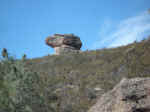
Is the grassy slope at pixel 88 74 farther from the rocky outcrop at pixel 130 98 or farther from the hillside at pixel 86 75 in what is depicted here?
the rocky outcrop at pixel 130 98

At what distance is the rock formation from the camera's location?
36094mm

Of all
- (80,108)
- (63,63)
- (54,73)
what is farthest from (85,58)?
(80,108)

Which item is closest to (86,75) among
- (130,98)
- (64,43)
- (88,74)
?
(88,74)

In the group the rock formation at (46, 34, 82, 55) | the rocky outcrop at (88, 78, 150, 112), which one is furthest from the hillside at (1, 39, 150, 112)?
the rock formation at (46, 34, 82, 55)

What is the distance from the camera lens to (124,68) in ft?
64.3

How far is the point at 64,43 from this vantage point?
3706 centimetres

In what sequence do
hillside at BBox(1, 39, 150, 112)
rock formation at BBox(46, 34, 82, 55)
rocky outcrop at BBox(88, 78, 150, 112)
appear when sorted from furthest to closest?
rock formation at BBox(46, 34, 82, 55)
hillside at BBox(1, 39, 150, 112)
rocky outcrop at BBox(88, 78, 150, 112)

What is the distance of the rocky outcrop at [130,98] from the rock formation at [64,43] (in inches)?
1013

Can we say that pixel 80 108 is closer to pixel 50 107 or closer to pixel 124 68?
pixel 50 107

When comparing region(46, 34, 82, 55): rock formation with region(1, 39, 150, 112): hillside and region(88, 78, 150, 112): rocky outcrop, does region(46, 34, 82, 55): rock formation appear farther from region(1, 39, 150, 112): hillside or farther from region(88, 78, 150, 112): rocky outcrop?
region(88, 78, 150, 112): rocky outcrop

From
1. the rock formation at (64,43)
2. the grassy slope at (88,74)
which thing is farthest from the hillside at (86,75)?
the rock formation at (64,43)

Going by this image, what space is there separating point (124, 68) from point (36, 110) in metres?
12.8

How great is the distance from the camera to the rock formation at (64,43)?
36094 mm

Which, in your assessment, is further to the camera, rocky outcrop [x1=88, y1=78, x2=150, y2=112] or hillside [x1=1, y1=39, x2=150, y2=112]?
hillside [x1=1, y1=39, x2=150, y2=112]
